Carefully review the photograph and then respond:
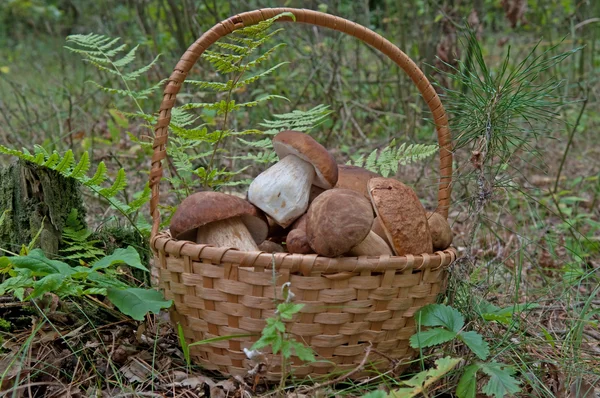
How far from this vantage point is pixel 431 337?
4.92 ft

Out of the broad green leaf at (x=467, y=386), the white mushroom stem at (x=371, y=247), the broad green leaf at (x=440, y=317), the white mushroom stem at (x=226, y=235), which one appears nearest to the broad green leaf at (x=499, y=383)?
the broad green leaf at (x=467, y=386)

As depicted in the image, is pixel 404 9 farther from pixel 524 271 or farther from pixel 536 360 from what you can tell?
pixel 536 360

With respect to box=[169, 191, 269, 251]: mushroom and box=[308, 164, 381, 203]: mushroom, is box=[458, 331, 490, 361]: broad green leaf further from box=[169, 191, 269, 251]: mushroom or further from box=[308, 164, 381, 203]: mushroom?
box=[169, 191, 269, 251]: mushroom

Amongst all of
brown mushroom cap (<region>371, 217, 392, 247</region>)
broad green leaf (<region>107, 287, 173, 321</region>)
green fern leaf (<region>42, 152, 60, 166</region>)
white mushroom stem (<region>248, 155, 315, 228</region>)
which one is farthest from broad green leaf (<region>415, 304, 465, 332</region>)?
green fern leaf (<region>42, 152, 60, 166</region>)

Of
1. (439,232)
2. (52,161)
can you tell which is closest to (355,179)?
(439,232)

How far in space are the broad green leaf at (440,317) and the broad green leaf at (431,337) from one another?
26 millimetres

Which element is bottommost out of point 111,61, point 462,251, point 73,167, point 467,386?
point 462,251

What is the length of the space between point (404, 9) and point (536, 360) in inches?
155

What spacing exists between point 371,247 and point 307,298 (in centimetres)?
24

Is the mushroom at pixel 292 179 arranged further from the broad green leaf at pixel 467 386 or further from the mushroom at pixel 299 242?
the broad green leaf at pixel 467 386

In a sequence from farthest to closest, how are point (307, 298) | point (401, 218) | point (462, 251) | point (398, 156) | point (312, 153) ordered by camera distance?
point (462, 251) → point (398, 156) → point (312, 153) → point (401, 218) → point (307, 298)

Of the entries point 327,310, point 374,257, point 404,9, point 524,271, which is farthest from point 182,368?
point 404,9

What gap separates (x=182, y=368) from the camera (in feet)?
5.62

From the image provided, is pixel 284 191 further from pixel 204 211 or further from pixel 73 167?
pixel 73 167
